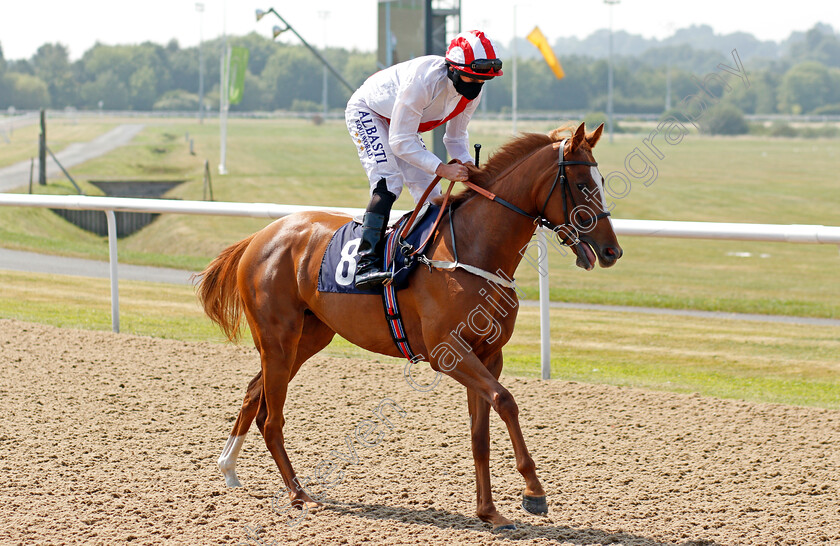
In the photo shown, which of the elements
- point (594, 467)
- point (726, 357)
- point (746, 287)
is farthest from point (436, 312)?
point (746, 287)

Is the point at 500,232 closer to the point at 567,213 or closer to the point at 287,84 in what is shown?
the point at 567,213

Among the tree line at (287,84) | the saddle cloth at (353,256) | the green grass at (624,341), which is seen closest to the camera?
the saddle cloth at (353,256)

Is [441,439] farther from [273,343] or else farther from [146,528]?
[146,528]

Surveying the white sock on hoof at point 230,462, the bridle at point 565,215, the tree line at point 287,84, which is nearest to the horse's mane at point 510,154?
the bridle at point 565,215

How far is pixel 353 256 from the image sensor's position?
4.09 meters

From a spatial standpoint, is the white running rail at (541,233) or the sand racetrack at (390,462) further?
the white running rail at (541,233)

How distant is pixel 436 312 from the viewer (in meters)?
3.75

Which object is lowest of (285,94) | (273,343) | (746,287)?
(746,287)

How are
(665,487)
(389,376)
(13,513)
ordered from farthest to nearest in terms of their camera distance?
(389,376) → (665,487) → (13,513)

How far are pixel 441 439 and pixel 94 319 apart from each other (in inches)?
176

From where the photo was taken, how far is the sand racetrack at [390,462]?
147 inches

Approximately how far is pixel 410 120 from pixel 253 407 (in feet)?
5.29

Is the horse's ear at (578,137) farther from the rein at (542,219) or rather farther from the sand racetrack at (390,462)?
the sand racetrack at (390,462)

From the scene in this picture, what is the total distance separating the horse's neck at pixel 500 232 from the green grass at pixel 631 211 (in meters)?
7.77
